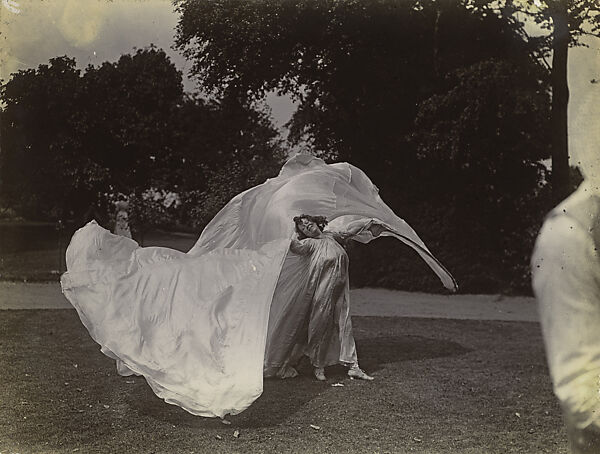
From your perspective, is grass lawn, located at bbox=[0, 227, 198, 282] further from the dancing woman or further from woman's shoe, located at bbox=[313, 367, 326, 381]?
woman's shoe, located at bbox=[313, 367, 326, 381]

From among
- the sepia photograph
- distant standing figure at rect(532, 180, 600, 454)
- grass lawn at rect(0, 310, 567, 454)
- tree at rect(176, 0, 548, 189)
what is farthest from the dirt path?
distant standing figure at rect(532, 180, 600, 454)

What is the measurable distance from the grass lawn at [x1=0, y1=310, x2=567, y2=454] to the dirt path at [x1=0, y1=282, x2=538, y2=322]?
2161 mm

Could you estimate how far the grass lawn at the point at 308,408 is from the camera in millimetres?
4855

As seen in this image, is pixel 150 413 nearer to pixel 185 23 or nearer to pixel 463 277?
pixel 185 23

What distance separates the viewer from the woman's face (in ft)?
22.7

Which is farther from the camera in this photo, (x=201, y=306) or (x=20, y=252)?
(x=20, y=252)

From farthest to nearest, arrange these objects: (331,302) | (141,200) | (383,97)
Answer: (383,97) → (141,200) → (331,302)

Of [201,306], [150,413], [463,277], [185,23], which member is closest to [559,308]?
[201,306]

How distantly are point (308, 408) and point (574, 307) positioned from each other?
4.82 metres

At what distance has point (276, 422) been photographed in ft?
17.9

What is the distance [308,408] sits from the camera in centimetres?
597

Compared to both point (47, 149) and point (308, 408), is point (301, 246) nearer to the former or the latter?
point (308, 408)

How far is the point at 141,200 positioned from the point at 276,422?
5117 millimetres

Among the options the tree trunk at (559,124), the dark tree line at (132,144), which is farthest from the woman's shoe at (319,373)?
the tree trunk at (559,124)
